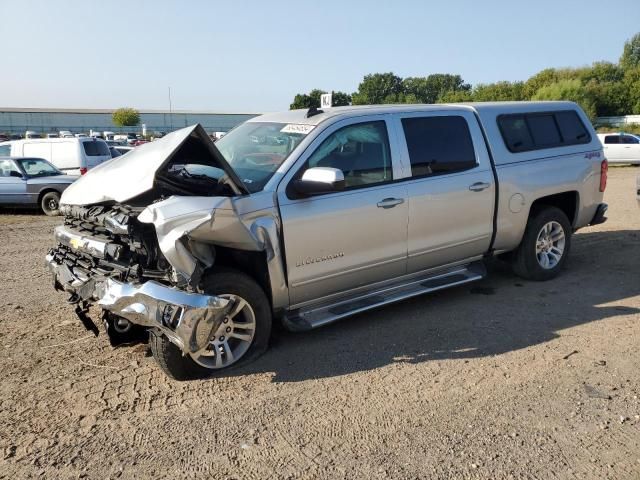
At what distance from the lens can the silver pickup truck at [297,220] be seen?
12.6 feet

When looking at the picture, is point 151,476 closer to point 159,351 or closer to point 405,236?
point 159,351

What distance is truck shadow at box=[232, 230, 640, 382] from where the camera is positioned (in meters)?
4.38

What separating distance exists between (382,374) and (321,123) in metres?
2.16

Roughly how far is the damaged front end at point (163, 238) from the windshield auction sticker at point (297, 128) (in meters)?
0.82

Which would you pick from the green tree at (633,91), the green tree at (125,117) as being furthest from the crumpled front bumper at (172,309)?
the green tree at (125,117)

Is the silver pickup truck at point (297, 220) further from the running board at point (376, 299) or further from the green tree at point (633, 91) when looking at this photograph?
the green tree at point (633, 91)

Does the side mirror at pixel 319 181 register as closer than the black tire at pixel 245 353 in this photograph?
No

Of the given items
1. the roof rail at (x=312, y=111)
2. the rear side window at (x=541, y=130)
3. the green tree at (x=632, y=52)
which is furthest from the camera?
the green tree at (x=632, y=52)

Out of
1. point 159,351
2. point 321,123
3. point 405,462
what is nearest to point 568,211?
point 321,123

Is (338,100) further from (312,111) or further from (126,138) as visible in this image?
(126,138)

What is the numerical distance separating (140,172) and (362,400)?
225 cm

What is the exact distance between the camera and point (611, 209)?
11.6 metres

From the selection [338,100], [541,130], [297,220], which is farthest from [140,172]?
[338,100]

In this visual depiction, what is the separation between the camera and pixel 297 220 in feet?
14.2
